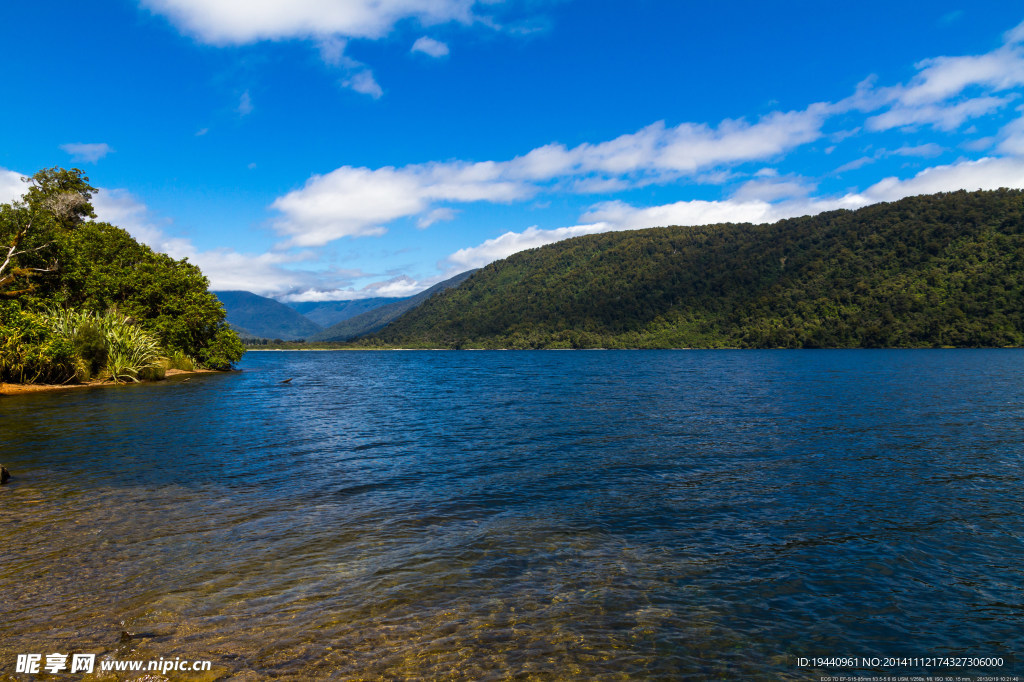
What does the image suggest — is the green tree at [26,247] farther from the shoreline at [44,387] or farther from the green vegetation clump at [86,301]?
the shoreline at [44,387]

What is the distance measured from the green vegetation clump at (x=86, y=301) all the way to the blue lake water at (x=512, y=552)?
26.9m

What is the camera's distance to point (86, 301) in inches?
2393

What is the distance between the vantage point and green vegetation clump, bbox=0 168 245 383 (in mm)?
46688

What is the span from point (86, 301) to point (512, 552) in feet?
233

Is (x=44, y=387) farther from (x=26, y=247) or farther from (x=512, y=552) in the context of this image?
(x=512, y=552)

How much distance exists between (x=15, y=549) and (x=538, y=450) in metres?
17.4

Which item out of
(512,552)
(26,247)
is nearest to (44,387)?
(26,247)

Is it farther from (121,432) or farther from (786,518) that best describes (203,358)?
(786,518)

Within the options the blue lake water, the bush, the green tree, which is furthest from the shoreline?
the blue lake water

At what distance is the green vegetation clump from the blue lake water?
1059 inches

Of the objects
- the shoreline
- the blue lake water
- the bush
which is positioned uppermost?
the bush

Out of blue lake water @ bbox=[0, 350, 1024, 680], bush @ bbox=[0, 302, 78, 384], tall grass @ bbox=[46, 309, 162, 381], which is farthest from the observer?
tall grass @ bbox=[46, 309, 162, 381]

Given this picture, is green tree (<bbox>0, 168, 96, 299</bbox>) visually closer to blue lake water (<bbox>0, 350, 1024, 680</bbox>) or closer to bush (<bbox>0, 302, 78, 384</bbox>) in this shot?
bush (<bbox>0, 302, 78, 384</bbox>)

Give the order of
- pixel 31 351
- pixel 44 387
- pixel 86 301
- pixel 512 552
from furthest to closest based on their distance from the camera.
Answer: pixel 86 301
pixel 44 387
pixel 31 351
pixel 512 552
